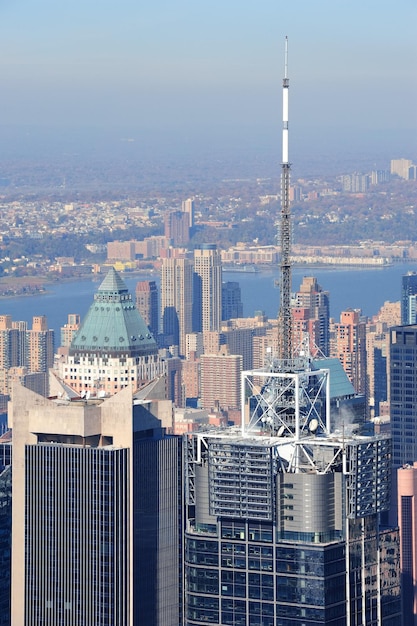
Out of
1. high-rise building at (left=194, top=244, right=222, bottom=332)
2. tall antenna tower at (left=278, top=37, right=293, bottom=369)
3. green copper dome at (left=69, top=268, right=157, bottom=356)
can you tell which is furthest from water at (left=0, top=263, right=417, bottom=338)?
tall antenna tower at (left=278, top=37, right=293, bottom=369)

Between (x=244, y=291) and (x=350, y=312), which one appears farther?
(x=244, y=291)

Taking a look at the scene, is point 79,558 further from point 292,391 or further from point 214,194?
point 214,194

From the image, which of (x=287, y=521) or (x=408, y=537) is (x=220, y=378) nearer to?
(x=408, y=537)

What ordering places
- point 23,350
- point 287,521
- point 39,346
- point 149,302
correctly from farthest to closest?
point 149,302 < point 23,350 < point 39,346 < point 287,521

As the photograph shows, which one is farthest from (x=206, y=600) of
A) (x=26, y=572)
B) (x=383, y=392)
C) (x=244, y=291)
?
(x=244, y=291)

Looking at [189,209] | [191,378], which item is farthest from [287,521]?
[189,209]

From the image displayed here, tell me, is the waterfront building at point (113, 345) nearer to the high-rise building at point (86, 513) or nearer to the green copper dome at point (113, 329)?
the green copper dome at point (113, 329)


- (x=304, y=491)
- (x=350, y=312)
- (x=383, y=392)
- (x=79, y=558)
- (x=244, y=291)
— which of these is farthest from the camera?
(x=244, y=291)
